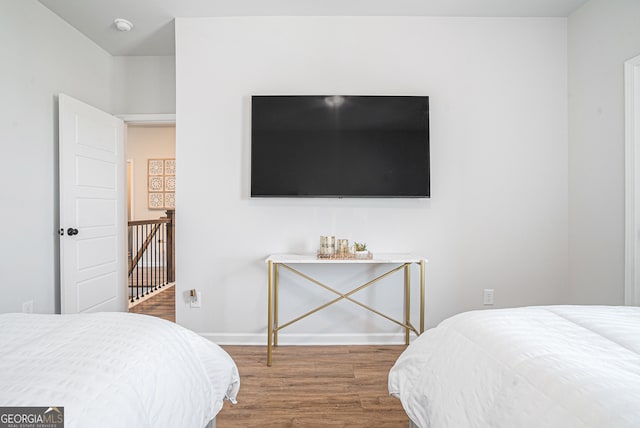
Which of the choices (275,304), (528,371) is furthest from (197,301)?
(528,371)

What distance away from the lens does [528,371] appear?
863 millimetres

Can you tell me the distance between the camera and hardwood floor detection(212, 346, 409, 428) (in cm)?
→ 181

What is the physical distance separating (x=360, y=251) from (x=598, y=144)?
187 cm

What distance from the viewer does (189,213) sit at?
291 cm

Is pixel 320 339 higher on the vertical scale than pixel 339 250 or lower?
lower

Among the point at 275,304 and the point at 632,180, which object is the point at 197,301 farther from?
the point at 632,180

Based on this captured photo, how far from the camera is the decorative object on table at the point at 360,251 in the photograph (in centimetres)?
262

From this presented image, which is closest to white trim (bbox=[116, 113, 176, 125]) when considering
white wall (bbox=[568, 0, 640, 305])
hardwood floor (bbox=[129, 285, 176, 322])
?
hardwood floor (bbox=[129, 285, 176, 322])

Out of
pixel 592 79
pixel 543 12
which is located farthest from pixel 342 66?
pixel 592 79

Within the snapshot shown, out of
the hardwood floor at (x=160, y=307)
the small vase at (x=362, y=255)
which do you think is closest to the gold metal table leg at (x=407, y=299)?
the small vase at (x=362, y=255)

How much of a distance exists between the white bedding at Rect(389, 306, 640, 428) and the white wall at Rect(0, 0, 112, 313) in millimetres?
2647

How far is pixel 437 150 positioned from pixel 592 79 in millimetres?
1178

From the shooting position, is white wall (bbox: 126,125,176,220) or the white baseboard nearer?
the white baseboard

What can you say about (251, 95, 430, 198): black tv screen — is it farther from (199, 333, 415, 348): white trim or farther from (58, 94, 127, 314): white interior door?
(58, 94, 127, 314): white interior door
